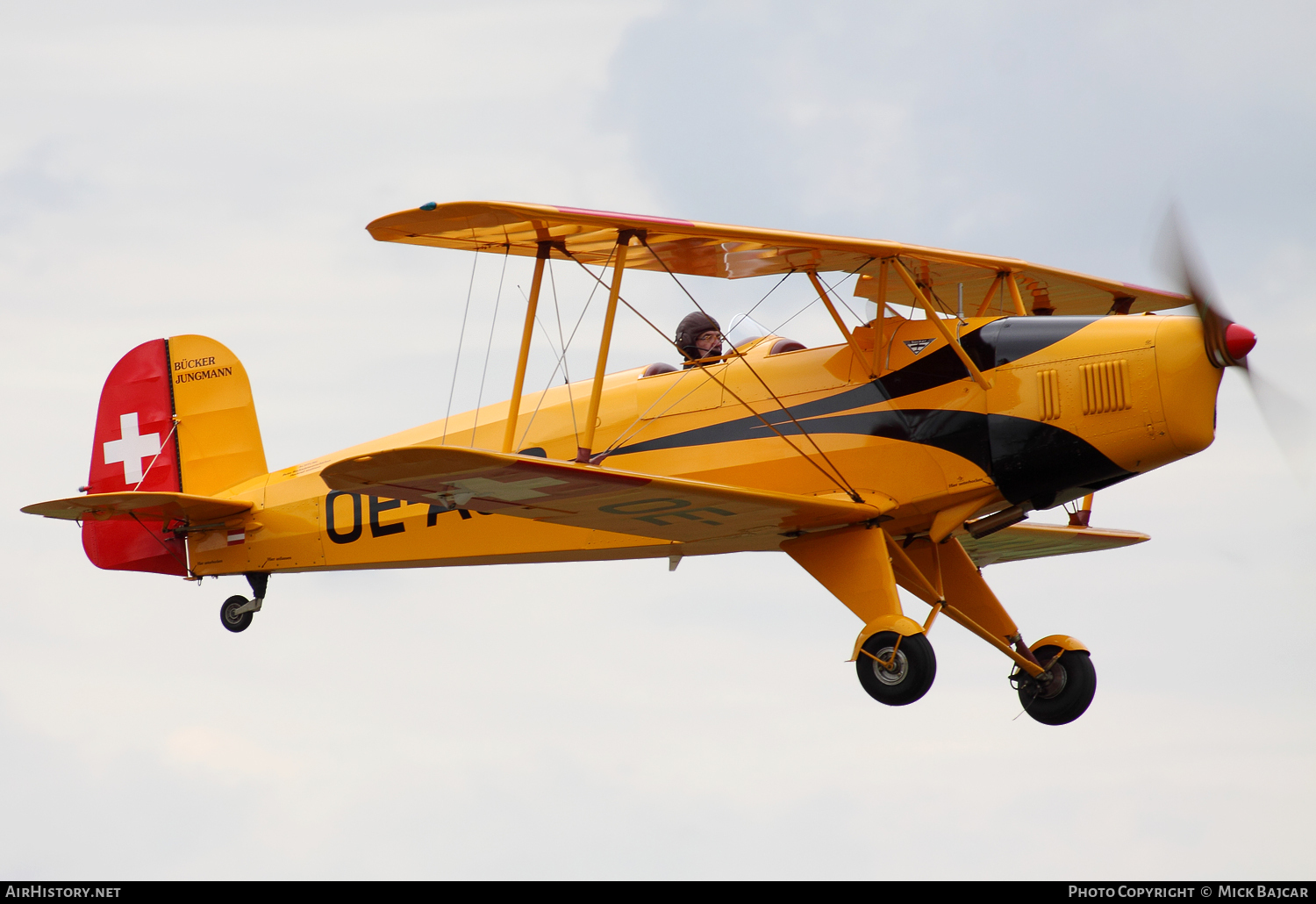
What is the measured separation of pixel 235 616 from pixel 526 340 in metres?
4.75

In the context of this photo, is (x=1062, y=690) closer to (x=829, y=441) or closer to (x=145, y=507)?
(x=829, y=441)

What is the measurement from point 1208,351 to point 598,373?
3702 millimetres

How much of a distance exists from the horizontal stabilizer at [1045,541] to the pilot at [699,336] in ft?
9.25

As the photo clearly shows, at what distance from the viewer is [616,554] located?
36.6 ft

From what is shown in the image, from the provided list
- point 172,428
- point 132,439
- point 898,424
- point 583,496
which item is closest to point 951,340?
point 898,424

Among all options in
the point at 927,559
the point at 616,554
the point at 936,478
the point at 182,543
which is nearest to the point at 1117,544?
the point at 927,559

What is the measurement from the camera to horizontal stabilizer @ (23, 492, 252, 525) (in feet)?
36.3

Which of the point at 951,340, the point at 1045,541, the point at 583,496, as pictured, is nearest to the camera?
the point at 583,496

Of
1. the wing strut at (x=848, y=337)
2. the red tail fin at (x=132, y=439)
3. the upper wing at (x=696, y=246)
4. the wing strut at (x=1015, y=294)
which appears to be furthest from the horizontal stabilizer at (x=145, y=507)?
the wing strut at (x=1015, y=294)

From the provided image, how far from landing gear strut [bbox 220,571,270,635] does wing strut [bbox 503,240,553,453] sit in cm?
414

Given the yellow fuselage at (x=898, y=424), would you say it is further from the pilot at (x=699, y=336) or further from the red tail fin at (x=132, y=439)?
the red tail fin at (x=132, y=439)

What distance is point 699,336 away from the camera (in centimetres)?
1113

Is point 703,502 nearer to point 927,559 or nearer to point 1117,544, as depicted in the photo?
point 927,559

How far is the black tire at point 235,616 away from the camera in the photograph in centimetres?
1276
